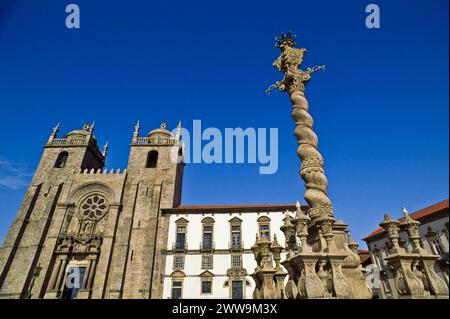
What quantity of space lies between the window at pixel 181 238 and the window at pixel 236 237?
5.05m

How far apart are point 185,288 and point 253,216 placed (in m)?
9.67

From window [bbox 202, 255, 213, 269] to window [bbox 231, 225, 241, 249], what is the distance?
2480 millimetres

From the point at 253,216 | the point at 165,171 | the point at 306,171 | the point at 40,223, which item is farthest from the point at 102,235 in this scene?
the point at 306,171

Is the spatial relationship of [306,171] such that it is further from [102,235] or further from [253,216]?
[102,235]

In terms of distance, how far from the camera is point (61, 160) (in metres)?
33.7

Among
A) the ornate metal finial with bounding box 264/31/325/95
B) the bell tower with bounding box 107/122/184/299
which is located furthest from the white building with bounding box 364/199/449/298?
the bell tower with bounding box 107/122/184/299

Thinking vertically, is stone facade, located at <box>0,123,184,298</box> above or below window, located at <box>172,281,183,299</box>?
above

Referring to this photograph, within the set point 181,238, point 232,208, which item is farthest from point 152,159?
point 232,208

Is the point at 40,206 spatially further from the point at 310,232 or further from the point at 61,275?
the point at 310,232

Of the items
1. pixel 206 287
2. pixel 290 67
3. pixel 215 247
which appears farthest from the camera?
pixel 215 247

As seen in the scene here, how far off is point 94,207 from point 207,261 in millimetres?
15010

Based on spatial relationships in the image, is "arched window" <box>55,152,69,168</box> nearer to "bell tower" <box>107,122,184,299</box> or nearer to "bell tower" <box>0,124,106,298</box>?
"bell tower" <box>0,124,106,298</box>

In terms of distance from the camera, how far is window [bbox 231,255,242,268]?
24172 millimetres

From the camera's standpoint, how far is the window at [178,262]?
24.3 m
